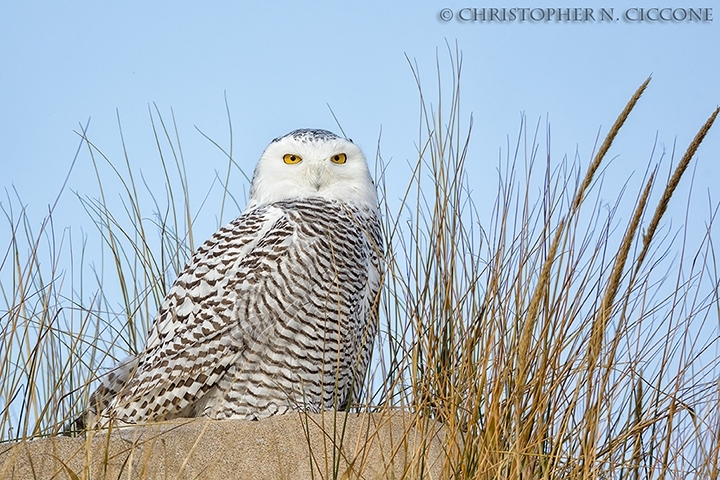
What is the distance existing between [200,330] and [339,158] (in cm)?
109

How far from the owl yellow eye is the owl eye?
0.16 meters

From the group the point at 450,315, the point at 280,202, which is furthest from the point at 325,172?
the point at 450,315

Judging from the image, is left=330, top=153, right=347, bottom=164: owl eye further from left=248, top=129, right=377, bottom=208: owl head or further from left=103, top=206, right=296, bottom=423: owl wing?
left=103, top=206, right=296, bottom=423: owl wing

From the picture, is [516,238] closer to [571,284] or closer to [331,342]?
[571,284]

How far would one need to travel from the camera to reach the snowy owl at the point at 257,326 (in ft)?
12.4

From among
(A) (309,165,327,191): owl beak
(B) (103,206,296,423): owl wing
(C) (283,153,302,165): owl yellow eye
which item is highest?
(C) (283,153,302,165): owl yellow eye

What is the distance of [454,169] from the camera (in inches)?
131

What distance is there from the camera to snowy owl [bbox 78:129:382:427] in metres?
3.78

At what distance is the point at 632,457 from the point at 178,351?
1.87 metres

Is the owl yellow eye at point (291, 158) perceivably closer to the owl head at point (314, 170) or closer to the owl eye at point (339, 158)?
the owl head at point (314, 170)

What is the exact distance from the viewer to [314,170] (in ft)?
13.9

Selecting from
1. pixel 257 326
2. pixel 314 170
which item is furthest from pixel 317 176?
pixel 257 326

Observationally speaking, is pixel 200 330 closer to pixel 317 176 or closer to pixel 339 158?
pixel 317 176

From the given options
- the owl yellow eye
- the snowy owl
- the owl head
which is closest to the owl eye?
the owl head
